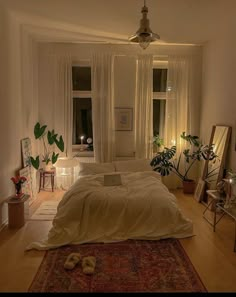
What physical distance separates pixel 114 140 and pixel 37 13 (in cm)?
273

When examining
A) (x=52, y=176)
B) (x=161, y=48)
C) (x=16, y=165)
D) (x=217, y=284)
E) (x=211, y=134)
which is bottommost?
(x=217, y=284)

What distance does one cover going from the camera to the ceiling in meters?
3.58

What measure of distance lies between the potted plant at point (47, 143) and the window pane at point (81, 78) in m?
1.10

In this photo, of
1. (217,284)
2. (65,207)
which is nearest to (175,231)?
(217,284)

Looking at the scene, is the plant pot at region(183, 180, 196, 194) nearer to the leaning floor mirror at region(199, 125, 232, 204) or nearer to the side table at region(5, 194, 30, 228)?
the leaning floor mirror at region(199, 125, 232, 204)

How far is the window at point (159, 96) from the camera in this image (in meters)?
5.77

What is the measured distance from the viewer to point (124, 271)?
266cm

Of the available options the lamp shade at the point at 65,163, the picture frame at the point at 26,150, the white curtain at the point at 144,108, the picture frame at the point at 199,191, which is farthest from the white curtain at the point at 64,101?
the picture frame at the point at 199,191

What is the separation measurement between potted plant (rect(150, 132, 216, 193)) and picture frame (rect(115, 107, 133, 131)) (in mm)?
871

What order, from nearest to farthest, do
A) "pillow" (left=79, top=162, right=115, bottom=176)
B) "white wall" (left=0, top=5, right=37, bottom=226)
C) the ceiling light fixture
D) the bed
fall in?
1. the ceiling light fixture
2. the bed
3. "white wall" (left=0, top=5, right=37, bottom=226)
4. "pillow" (left=79, top=162, right=115, bottom=176)

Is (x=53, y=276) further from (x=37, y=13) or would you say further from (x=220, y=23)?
(x=220, y=23)

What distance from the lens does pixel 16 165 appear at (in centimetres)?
434

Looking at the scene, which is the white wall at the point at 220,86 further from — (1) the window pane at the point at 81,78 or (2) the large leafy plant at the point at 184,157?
(1) the window pane at the point at 81,78

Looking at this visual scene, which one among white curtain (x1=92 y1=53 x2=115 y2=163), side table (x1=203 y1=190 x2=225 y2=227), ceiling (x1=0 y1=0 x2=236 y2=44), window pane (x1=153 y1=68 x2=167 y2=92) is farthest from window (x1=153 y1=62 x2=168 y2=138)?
side table (x1=203 y1=190 x2=225 y2=227)
